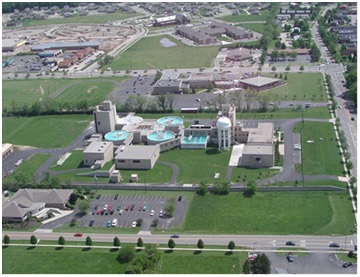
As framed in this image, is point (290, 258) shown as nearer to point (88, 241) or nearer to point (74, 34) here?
point (88, 241)

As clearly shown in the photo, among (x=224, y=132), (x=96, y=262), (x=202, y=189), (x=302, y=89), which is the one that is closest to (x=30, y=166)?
(x=202, y=189)

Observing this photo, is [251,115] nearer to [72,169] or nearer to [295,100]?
[295,100]

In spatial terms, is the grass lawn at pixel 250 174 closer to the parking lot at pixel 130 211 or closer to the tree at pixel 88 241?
the parking lot at pixel 130 211

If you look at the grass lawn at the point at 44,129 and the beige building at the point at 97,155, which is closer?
the beige building at the point at 97,155

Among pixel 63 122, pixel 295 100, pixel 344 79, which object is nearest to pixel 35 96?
pixel 63 122

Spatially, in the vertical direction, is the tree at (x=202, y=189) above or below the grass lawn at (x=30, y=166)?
above

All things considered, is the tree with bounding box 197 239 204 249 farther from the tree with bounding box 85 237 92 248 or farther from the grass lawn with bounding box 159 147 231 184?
the grass lawn with bounding box 159 147 231 184

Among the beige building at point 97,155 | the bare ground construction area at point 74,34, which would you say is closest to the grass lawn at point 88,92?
the beige building at point 97,155
